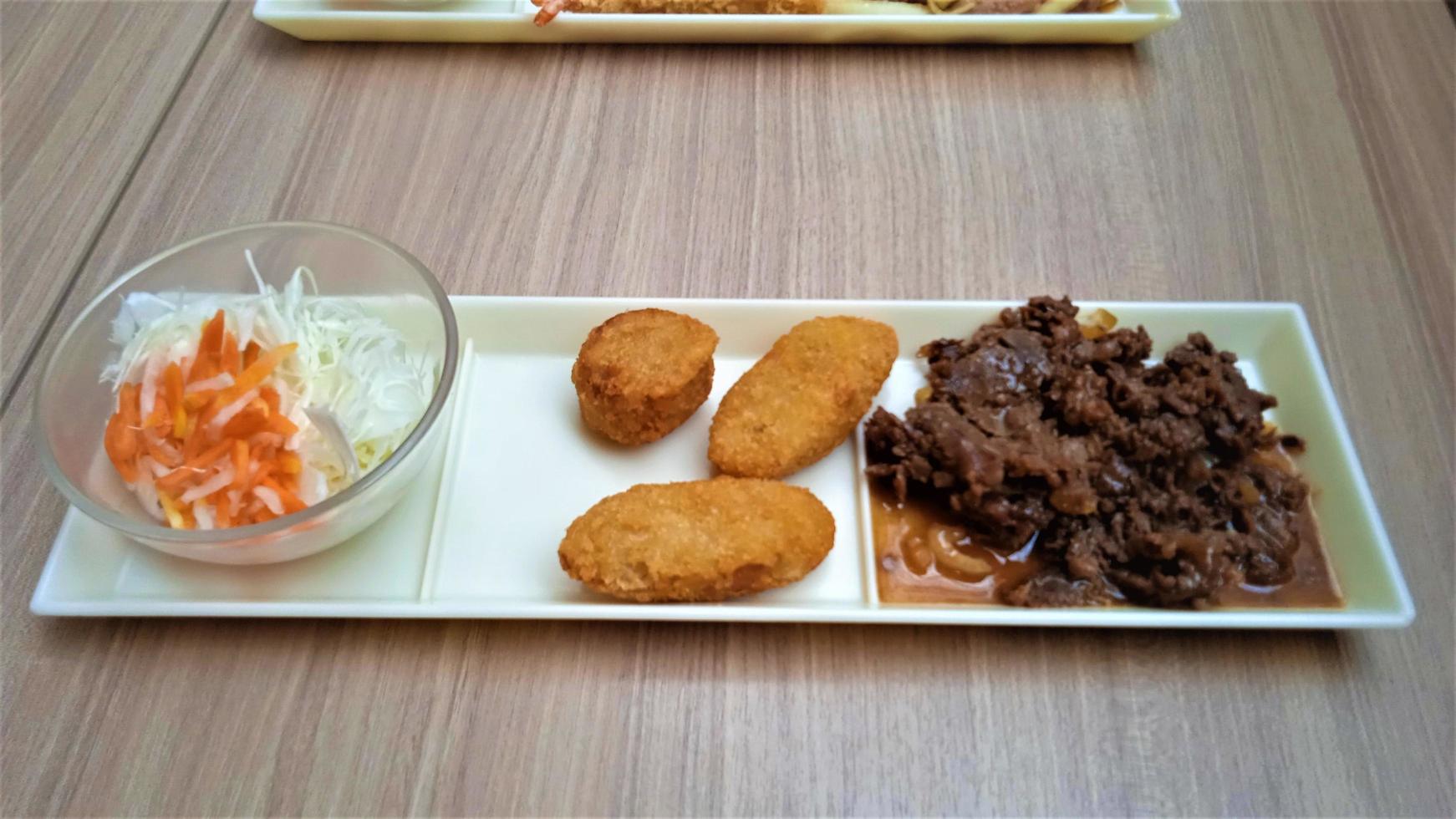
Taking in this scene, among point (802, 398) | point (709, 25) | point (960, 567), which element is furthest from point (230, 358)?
point (709, 25)

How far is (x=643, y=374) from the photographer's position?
1.80 metres

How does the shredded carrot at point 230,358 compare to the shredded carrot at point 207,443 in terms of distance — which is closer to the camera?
the shredded carrot at point 207,443

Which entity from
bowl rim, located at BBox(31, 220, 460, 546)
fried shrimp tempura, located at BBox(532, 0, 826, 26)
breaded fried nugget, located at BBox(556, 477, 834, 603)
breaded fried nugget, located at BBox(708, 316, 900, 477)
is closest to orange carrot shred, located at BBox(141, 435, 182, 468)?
bowl rim, located at BBox(31, 220, 460, 546)

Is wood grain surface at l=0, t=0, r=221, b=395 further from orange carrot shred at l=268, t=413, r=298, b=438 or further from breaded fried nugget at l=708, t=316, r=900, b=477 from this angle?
breaded fried nugget at l=708, t=316, r=900, b=477

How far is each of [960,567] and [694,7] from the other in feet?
6.24

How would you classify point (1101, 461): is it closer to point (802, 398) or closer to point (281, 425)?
point (802, 398)

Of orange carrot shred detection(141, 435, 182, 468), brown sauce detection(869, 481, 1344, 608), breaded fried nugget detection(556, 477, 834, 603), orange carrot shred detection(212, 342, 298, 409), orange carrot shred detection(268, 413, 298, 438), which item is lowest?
Answer: brown sauce detection(869, 481, 1344, 608)

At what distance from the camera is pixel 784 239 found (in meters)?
2.38

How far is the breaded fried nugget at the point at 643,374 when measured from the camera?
1.80m

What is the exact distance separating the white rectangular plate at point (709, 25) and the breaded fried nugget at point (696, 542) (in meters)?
1.59

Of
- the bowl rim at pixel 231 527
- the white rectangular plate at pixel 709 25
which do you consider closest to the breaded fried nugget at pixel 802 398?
the bowl rim at pixel 231 527

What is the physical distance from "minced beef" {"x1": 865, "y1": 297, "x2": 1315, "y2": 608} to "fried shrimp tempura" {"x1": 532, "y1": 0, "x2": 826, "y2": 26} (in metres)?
1.29

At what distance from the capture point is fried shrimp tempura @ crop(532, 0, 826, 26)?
2.66 metres

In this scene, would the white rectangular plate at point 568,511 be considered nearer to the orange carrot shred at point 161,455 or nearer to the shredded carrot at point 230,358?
the orange carrot shred at point 161,455
